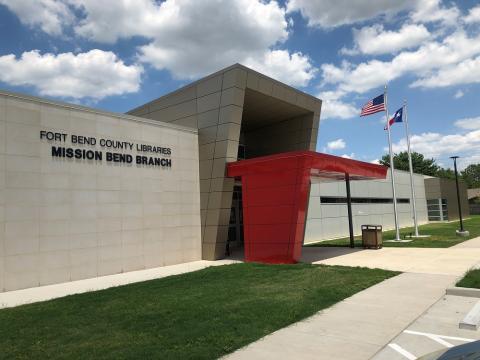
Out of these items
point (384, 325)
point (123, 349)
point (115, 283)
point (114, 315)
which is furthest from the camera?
point (115, 283)

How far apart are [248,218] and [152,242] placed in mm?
4202

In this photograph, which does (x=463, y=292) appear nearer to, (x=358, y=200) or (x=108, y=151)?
(x=108, y=151)

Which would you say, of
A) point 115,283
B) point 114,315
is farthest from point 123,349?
point 115,283

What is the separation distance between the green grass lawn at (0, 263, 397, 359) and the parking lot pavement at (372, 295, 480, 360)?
2.06m

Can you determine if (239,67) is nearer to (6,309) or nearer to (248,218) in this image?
(248,218)

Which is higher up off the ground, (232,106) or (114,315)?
(232,106)

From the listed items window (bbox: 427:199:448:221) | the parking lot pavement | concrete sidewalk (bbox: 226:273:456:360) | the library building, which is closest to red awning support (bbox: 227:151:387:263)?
the library building

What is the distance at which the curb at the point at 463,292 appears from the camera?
9.74 meters

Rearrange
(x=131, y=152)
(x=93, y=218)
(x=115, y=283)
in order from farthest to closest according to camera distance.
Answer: (x=131, y=152)
(x=93, y=218)
(x=115, y=283)

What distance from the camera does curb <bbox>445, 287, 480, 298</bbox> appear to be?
9.74 metres

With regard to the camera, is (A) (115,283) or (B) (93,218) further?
(B) (93,218)

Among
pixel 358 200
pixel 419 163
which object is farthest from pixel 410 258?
pixel 419 163

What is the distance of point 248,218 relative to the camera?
18031mm

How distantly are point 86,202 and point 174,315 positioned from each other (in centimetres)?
832
